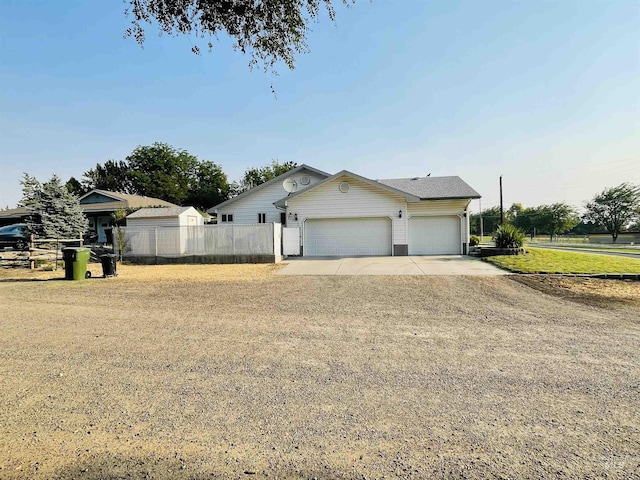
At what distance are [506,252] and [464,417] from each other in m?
14.5

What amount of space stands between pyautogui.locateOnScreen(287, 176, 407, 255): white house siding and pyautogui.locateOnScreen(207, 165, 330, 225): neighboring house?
3408 millimetres

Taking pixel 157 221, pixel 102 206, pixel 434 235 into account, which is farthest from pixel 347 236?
pixel 102 206

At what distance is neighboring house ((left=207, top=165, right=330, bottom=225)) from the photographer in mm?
22484

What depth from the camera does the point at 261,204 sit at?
22.7 metres

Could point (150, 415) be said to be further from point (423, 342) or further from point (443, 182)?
point (443, 182)

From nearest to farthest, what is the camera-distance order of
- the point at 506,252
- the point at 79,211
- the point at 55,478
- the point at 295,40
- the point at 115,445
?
the point at 55,478, the point at 115,445, the point at 295,40, the point at 506,252, the point at 79,211

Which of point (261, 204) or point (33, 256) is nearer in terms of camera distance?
point (33, 256)

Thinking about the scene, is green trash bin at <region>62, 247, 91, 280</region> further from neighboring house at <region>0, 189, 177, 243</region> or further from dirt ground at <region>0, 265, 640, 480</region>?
neighboring house at <region>0, 189, 177, 243</region>

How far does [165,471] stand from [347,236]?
17.3 meters

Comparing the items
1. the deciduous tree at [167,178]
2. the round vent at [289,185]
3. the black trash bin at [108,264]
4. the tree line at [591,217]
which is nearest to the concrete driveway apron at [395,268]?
the black trash bin at [108,264]

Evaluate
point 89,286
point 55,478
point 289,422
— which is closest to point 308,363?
point 289,422

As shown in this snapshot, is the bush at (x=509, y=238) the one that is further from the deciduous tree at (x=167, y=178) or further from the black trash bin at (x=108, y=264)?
the deciduous tree at (x=167, y=178)

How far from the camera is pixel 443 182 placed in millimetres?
21469

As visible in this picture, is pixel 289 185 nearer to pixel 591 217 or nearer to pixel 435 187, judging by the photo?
pixel 435 187
